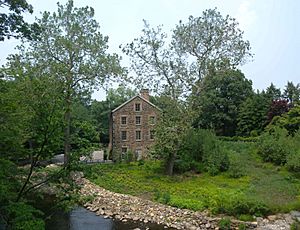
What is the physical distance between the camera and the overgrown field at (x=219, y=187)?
18.0 meters

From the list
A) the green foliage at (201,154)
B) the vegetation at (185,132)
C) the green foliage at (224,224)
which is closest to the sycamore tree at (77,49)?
the vegetation at (185,132)

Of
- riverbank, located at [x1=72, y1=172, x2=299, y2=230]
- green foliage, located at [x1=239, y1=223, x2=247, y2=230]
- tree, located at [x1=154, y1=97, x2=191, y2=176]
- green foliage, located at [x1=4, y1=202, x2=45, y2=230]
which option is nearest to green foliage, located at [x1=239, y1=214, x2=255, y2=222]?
riverbank, located at [x1=72, y1=172, x2=299, y2=230]

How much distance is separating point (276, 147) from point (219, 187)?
8721mm

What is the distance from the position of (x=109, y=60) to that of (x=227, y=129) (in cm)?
2529

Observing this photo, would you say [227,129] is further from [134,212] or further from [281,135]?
[134,212]

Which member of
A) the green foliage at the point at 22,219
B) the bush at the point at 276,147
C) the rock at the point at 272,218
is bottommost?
the rock at the point at 272,218

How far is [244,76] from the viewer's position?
50.3 meters

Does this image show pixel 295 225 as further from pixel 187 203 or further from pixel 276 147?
pixel 276 147

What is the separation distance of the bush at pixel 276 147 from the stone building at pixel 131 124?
11.7 m

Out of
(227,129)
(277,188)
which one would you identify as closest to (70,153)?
(277,188)

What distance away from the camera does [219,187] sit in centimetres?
2273

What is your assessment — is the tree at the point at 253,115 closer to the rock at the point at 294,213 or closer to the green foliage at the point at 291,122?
the green foliage at the point at 291,122

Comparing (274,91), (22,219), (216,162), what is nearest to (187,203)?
(216,162)

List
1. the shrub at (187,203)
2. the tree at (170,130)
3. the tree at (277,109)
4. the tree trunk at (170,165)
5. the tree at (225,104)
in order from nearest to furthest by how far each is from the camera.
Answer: the shrub at (187,203) < the tree at (170,130) < the tree trunk at (170,165) < the tree at (277,109) < the tree at (225,104)
